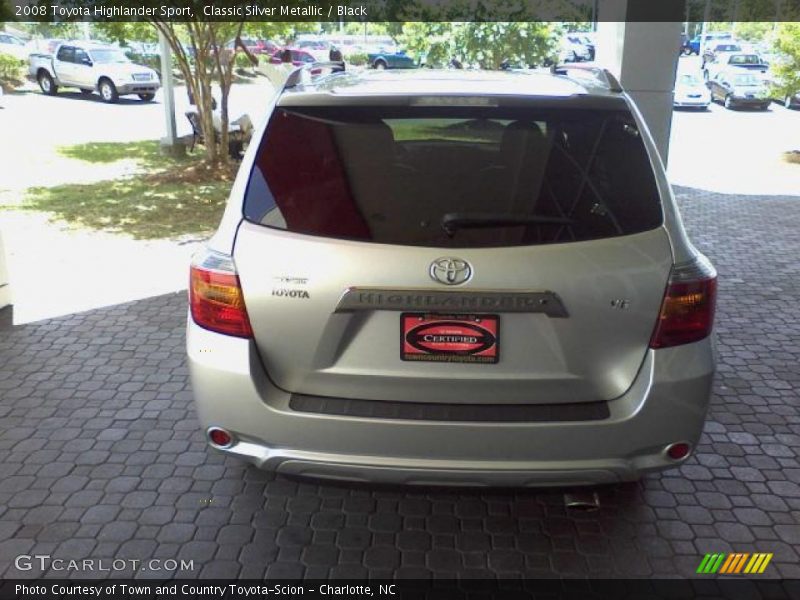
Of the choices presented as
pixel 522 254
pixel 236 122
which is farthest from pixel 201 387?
pixel 236 122

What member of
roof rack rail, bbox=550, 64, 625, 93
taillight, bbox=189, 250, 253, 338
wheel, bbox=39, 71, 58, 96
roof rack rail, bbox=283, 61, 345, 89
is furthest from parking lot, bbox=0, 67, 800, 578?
wheel, bbox=39, 71, 58, 96

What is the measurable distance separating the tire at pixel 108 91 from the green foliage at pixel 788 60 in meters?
19.5

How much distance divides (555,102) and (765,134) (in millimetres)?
19718

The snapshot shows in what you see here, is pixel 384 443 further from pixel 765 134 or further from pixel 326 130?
pixel 765 134

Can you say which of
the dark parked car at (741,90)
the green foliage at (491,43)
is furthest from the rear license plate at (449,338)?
the dark parked car at (741,90)

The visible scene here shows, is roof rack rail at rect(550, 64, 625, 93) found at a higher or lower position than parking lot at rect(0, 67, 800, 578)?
higher

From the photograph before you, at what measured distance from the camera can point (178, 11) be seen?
10.6 m

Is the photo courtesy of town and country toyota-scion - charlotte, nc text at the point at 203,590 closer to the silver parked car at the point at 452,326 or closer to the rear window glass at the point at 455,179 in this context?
the silver parked car at the point at 452,326

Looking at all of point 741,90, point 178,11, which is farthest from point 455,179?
point 741,90

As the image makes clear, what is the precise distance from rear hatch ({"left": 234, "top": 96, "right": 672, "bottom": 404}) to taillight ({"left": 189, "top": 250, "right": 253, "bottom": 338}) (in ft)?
0.15

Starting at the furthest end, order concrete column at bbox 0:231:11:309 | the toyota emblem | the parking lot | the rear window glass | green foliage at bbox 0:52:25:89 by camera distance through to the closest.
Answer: green foliage at bbox 0:52:25:89 → concrete column at bbox 0:231:11:309 → the parking lot → the rear window glass → the toyota emblem

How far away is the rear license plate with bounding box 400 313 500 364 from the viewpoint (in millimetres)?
2545

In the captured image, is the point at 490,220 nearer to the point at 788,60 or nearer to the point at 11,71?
the point at 788,60

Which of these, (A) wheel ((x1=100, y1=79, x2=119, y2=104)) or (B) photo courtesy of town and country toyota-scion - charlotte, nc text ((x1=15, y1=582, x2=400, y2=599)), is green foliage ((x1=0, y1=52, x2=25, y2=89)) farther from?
(B) photo courtesy of town and country toyota-scion - charlotte, nc text ((x1=15, y1=582, x2=400, y2=599))
